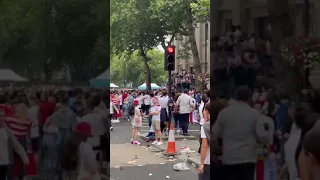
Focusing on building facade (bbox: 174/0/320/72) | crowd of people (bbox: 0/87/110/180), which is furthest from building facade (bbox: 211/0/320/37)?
crowd of people (bbox: 0/87/110/180)

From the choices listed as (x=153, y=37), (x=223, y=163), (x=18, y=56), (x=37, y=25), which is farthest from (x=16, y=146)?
(x=153, y=37)

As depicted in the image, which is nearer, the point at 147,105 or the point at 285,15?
the point at 285,15

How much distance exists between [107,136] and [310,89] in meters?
1.59

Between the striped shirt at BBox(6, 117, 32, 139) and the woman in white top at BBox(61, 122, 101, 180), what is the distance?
340 millimetres

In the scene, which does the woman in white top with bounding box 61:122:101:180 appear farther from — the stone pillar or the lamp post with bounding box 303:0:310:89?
the lamp post with bounding box 303:0:310:89

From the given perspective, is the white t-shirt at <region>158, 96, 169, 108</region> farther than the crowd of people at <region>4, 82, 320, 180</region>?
Yes

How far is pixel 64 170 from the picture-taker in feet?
10.7

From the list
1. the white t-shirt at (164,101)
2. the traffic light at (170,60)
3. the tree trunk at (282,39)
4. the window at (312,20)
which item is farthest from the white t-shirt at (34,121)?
the white t-shirt at (164,101)

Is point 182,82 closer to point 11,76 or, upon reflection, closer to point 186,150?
point 186,150

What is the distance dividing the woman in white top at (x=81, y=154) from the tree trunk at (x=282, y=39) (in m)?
1.53

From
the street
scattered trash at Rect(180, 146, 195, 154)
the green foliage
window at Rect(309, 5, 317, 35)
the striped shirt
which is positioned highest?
the green foliage

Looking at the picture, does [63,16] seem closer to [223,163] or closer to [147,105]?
[223,163]

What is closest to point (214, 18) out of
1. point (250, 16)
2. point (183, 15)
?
point (250, 16)

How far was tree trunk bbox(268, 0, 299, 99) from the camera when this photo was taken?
3.11m
